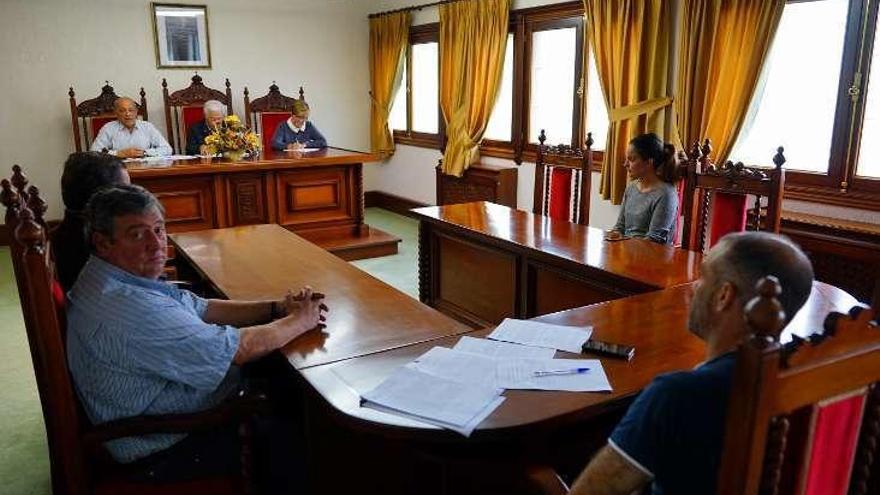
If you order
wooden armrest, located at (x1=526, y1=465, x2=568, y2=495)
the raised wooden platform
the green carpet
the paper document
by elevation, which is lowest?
the green carpet

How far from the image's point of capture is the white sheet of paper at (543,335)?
5.31 ft

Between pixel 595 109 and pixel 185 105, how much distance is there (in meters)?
3.67

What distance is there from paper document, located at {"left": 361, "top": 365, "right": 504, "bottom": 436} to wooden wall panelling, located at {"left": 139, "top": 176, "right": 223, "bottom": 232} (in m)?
3.62

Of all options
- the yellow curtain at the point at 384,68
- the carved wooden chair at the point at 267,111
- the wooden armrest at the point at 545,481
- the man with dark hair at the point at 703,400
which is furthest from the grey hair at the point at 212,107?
the man with dark hair at the point at 703,400

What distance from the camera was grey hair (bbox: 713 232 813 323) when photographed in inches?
38.4

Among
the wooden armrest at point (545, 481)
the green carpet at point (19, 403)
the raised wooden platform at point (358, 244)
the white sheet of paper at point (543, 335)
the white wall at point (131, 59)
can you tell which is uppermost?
the white wall at point (131, 59)

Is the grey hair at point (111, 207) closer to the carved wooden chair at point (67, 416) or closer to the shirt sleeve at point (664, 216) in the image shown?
the carved wooden chair at point (67, 416)

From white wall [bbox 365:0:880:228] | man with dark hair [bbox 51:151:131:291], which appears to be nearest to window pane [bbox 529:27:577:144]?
white wall [bbox 365:0:880:228]

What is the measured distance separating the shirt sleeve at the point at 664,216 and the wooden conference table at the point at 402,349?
0.91m

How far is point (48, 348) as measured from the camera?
1313 millimetres

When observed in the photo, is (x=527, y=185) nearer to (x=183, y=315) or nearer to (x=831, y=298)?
(x=831, y=298)

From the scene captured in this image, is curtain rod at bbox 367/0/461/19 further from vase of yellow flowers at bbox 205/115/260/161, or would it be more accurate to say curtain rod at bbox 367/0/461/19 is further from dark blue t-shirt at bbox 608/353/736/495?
dark blue t-shirt at bbox 608/353/736/495

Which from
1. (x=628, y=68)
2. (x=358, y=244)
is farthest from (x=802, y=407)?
(x=358, y=244)

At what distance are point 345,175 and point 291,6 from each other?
2441mm
